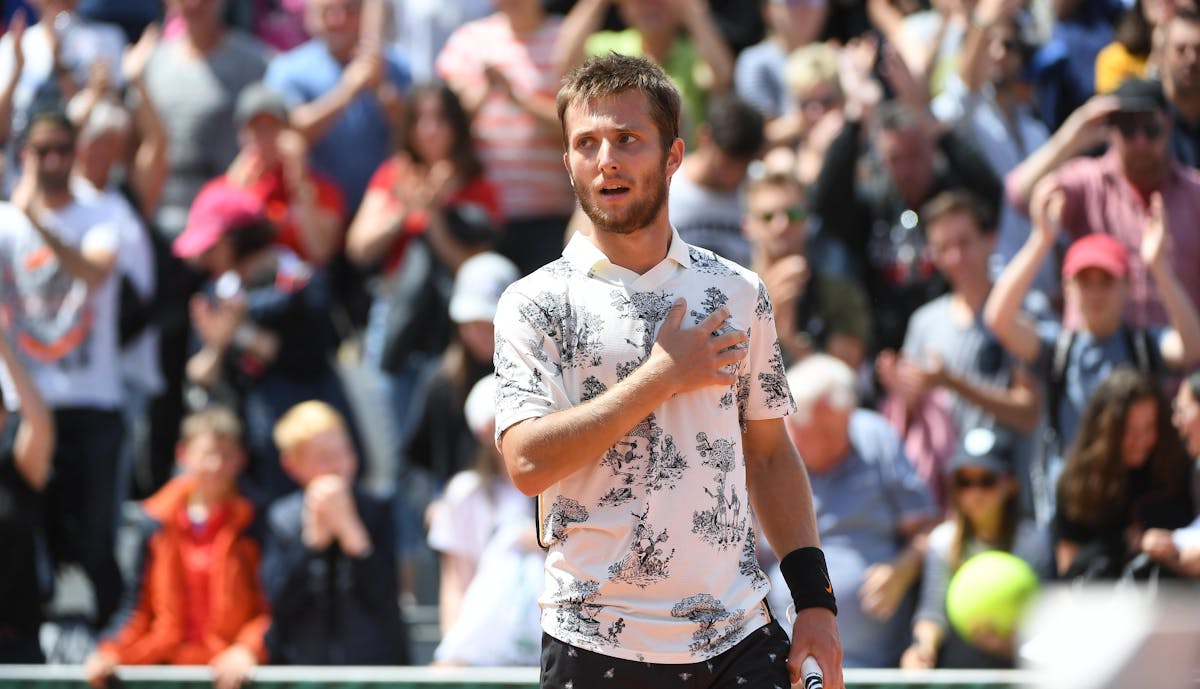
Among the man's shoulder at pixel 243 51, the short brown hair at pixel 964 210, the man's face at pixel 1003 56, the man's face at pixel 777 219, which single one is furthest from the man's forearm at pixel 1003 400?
the man's shoulder at pixel 243 51

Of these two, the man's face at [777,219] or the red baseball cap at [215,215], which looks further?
the red baseball cap at [215,215]

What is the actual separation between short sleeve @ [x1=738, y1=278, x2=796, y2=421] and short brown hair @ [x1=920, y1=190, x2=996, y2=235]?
4044 millimetres

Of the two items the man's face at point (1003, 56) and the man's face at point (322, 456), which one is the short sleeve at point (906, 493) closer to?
the man's face at point (322, 456)

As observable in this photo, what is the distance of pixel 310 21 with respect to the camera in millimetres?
10117

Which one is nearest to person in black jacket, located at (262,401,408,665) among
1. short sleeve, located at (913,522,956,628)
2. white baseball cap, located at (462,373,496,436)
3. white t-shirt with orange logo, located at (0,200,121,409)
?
white baseball cap, located at (462,373,496,436)

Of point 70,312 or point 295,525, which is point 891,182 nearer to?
point 295,525

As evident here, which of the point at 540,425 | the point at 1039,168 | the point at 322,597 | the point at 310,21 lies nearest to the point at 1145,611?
the point at 540,425

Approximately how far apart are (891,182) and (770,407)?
15.6 ft

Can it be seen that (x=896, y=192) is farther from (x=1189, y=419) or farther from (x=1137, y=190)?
(x=1189, y=419)

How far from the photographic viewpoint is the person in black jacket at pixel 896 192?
819cm

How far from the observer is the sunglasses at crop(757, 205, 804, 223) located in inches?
308

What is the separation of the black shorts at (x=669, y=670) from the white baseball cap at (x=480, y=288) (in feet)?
14.3

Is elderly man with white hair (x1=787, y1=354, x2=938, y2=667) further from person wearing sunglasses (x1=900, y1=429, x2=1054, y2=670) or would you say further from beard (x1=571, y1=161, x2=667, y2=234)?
beard (x1=571, y1=161, x2=667, y2=234)

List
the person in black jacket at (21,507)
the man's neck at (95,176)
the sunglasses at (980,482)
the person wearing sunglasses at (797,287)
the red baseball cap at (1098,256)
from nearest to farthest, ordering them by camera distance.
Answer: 1. the sunglasses at (980,482)
2. the red baseball cap at (1098,256)
3. the person in black jacket at (21,507)
4. the person wearing sunglasses at (797,287)
5. the man's neck at (95,176)
